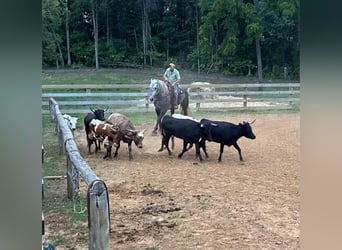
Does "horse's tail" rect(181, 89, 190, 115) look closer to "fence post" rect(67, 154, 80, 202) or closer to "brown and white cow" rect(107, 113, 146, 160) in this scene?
"brown and white cow" rect(107, 113, 146, 160)

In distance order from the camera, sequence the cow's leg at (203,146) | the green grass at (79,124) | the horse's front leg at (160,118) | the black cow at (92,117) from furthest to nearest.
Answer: the cow's leg at (203,146) → the horse's front leg at (160,118) → the black cow at (92,117) → the green grass at (79,124)

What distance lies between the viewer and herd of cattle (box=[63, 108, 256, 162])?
5.17ft

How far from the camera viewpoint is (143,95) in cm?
158

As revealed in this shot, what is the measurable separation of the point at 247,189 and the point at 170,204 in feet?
1.05

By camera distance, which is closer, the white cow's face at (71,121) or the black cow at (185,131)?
the white cow's face at (71,121)

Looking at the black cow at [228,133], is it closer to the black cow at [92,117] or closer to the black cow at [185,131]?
the black cow at [185,131]

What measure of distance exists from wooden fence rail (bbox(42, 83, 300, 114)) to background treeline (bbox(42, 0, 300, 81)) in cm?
8

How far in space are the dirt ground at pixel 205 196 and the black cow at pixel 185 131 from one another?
0.05 metres

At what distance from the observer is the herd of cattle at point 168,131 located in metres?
1.58

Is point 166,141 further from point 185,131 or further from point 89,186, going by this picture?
point 89,186

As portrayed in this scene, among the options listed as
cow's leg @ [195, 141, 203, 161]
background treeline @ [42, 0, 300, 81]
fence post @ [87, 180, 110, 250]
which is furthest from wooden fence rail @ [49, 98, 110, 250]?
cow's leg @ [195, 141, 203, 161]

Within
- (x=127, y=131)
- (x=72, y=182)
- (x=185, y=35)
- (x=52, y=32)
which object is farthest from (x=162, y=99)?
(x=52, y=32)

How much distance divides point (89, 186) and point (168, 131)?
2.71 ft

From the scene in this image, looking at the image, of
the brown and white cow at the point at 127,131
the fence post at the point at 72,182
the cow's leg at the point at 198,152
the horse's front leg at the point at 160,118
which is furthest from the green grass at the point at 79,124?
the cow's leg at the point at 198,152
